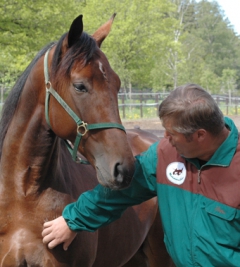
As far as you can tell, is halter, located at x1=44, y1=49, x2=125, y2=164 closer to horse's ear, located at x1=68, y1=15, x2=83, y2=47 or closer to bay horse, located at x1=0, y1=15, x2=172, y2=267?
bay horse, located at x1=0, y1=15, x2=172, y2=267

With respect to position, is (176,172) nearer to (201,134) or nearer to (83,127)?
(201,134)

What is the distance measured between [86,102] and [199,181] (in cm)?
76

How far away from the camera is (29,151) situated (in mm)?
2754

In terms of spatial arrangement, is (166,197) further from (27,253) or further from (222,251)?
(27,253)

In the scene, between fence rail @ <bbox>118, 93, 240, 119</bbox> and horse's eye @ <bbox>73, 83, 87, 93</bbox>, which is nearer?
horse's eye @ <bbox>73, 83, 87, 93</bbox>

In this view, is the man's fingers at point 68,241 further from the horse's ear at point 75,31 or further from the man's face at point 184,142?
the horse's ear at point 75,31

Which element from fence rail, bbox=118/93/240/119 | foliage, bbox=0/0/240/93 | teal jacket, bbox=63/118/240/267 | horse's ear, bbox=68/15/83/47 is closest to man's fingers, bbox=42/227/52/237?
teal jacket, bbox=63/118/240/267

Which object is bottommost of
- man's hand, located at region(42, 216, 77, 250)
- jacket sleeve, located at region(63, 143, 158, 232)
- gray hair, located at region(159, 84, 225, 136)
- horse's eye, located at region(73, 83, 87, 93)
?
man's hand, located at region(42, 216, 77, 250)

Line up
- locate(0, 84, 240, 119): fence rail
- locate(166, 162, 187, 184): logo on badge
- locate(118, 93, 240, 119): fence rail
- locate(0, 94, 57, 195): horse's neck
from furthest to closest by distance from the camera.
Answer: locate(118, 93, 240, 119): fence rail
locate(0, 84, 240, 119): fence rail
locate(0, 94, 57, 195): horse's neck
locate(166, 162, 187, 184): logo on badge

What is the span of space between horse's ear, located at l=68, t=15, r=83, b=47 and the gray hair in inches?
29.6

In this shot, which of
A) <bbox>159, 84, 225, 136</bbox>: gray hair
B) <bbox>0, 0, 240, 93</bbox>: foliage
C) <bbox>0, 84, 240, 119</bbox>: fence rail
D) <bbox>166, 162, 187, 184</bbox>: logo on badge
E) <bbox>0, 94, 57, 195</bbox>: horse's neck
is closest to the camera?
<bbox>159, 84, 225, 136</bbox>: gray hair

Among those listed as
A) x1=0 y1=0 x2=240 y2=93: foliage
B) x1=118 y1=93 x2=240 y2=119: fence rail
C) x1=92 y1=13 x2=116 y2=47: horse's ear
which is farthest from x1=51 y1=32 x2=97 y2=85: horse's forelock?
x1=118 y1=93 x2=240 y2=119: fence rail

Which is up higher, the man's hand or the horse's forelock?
the horse's forelock

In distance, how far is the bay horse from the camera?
2.51 m
